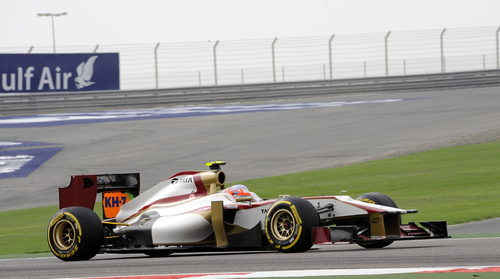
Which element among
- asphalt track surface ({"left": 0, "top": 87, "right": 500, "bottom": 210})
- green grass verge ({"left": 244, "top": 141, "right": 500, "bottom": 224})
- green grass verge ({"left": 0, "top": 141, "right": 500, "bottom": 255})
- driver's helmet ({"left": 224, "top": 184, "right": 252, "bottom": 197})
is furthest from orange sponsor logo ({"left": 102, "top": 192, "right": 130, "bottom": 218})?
asphalt track surface ({"left": 0, "top": 87, "right": 500, "bottom": 210})

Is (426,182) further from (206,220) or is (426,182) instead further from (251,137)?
(206,220)

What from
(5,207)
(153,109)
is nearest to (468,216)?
(5,207)

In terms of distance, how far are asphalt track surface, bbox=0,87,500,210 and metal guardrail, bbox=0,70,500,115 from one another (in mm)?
4769

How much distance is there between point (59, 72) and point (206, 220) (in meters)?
31.6

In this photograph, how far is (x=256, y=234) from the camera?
422 inches

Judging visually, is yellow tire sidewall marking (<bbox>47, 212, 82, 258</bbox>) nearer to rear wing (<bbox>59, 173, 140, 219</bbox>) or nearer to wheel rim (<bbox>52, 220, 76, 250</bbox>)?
wheel rim (<bbox>52, 220, 76, 250</bbox>)

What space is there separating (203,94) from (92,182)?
30.2 metres

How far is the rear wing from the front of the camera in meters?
12.5

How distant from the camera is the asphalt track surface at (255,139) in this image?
83.7 feet

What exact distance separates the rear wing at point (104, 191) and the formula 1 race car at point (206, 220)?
13mm

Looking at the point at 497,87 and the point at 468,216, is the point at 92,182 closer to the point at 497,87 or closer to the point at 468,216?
the point at 468,216

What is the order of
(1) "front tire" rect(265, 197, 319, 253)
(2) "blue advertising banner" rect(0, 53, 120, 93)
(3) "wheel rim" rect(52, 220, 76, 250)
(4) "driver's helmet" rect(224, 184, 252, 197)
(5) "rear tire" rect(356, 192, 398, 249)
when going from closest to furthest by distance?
1. (1) "front tire" rect(265, 197, 319, 253)
2. (5) "rear tire" rect(356, 192, 398, 249)
3. (4) "driver's helmet" rect(224, 184, 252, 197)
4. (3) "wheel rim" rect(52, 220, 76, 250)
5. (2) "blue advertising banner" rect(0, 53, 120, 93)

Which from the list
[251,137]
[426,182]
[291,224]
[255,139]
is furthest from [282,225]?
[251,137]

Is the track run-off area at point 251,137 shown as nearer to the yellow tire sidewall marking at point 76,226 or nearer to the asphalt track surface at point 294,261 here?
the yellow tire sidewall marking at point 76,226
